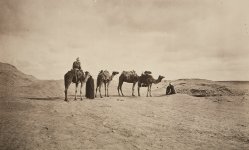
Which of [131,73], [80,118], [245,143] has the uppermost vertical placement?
[131,73]

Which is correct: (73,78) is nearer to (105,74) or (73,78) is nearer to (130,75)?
(105,74)

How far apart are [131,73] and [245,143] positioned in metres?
14.8

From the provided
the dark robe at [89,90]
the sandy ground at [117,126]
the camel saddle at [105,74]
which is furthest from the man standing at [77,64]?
the camel saddle at [105,74]

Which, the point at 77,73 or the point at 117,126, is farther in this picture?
the point at 77,73

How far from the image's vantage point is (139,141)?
12.0 meters

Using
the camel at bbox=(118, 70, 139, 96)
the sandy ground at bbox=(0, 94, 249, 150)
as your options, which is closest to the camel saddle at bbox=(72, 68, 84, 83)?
the sandy ground at bbox=(0, 94, 249, 150)

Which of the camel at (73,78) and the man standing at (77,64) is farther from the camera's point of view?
the man standing at (77,64)

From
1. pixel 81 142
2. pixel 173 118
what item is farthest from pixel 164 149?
pixel 173 118

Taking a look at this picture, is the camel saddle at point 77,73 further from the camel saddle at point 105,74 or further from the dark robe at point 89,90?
the camel saddle at point 105,74

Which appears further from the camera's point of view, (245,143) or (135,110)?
(135,110)

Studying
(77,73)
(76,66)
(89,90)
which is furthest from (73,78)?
(89,90)

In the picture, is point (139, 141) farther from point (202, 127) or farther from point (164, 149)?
point (202, 127)

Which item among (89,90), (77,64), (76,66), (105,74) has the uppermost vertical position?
(77,64)

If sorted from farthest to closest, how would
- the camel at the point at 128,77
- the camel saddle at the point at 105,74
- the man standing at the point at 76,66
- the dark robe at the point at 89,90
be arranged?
the camel at the point at 128,77, the camel saddle at the point at 105,74, the dark robe at the point at 89,90, the man standing at the point at 76,66
